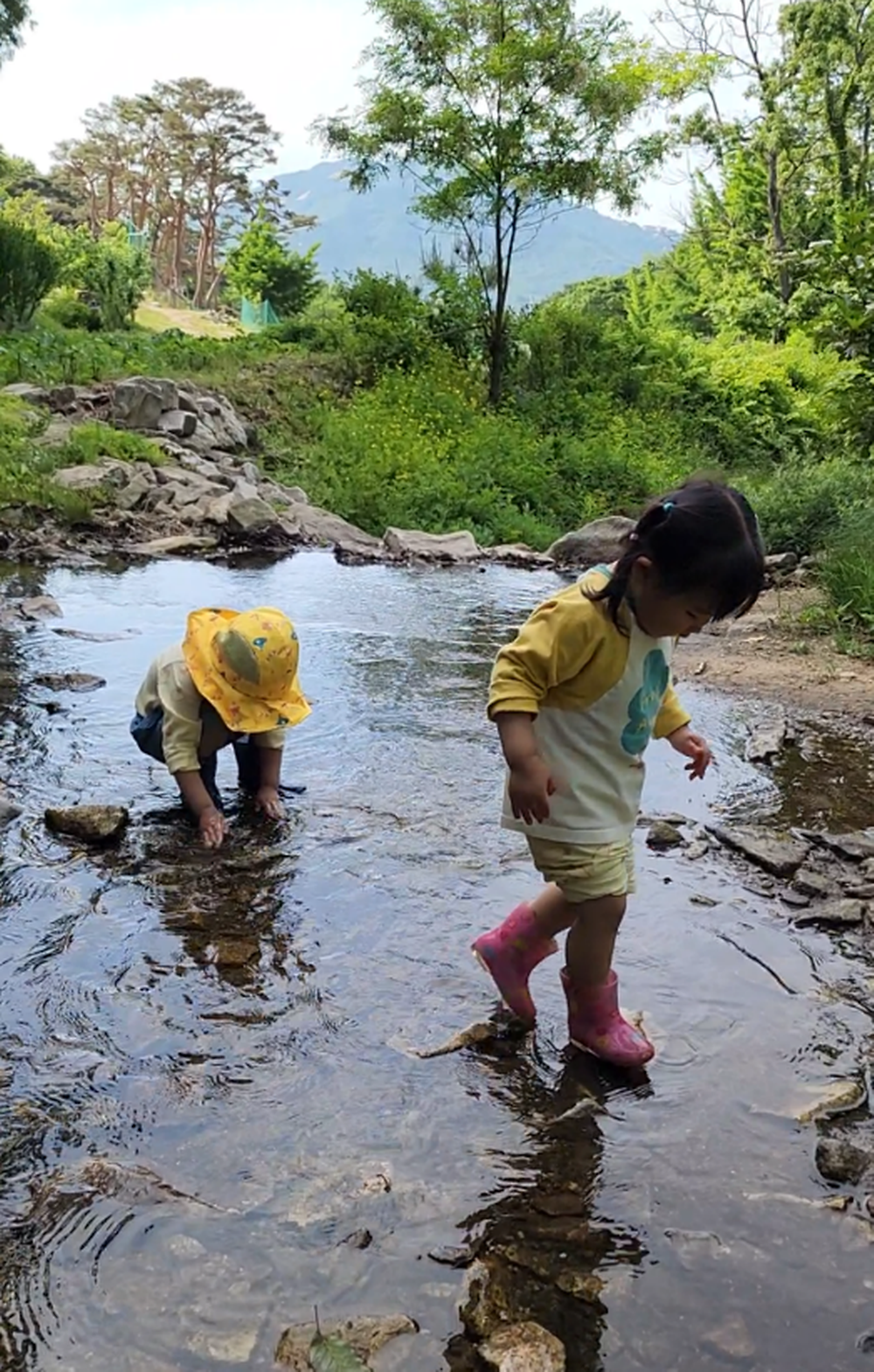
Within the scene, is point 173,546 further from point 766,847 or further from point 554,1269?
point 554,1269

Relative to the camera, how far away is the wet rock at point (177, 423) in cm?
1339

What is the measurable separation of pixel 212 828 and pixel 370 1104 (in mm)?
1478

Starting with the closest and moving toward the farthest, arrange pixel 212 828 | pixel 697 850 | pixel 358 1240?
pixel 358 1240 < pixel 212 828 < pixel 697 850

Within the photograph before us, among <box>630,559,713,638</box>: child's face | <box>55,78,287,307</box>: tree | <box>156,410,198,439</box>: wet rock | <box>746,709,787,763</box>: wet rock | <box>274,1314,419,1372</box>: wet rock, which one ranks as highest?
<box>55,78,287,307</box>: tree

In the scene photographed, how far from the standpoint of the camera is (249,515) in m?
10.7

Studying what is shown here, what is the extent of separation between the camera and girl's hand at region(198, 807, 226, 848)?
3498mm

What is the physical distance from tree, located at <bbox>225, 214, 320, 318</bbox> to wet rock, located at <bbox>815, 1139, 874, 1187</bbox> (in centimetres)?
3129

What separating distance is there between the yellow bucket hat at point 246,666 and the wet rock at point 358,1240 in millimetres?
1949

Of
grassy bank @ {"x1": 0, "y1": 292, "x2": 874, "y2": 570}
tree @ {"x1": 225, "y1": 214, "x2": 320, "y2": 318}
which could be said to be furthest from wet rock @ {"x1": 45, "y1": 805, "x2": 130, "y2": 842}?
tree @ {"x1": 225, "y1": 214, "x2": 320, "y2": 318}

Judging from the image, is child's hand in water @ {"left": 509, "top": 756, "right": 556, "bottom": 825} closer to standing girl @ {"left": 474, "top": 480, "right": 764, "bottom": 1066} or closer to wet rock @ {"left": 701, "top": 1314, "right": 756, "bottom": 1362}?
standing girl @ {"left": 474, "top": 480, "right": 764, "bottom": 1066}

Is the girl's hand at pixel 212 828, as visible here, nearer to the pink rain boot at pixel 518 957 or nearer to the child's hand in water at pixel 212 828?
the child's hand in water at pixel 212 828

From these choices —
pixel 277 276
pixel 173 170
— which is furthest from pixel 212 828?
pixel 173 170

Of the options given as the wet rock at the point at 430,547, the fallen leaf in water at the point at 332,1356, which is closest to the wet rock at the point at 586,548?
the wet rock at the point at 430,547

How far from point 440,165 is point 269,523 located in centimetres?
1072
